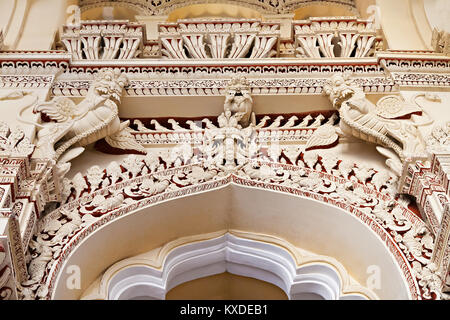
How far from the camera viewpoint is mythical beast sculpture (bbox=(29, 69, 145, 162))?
14.9 ft

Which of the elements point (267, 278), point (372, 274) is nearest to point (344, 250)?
point (372, 274)

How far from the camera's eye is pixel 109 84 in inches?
199

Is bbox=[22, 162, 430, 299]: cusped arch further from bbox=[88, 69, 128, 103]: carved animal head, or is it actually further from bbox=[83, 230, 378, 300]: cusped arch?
bbox=[88, 69, 128, 103]: carved animal head

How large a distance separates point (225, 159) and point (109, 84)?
104 centimetres

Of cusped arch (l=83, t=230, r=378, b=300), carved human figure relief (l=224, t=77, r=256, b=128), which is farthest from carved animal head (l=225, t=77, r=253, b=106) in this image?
cusped arch (l=83, t=230, r=378, b=300)

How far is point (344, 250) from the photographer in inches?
179

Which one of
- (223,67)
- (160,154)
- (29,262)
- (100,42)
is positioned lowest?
(29,262)

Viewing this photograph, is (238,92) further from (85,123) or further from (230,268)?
(230,268)

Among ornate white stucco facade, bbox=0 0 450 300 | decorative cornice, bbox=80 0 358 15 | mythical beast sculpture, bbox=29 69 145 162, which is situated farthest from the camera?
decorative cornice, bbox=80 0 358 15

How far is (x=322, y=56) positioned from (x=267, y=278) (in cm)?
202

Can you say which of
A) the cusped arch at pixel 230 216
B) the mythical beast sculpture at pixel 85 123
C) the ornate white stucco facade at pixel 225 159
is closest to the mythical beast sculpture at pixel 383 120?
the ornate white stucco facade at pixel 225 159

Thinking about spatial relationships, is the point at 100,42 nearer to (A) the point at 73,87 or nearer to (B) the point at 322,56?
(A) the point at 73,87

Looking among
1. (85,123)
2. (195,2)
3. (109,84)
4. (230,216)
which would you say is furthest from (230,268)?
(195,2)

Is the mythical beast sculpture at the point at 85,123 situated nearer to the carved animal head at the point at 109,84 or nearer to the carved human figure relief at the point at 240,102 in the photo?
the carved animal head at the point at 109,84
